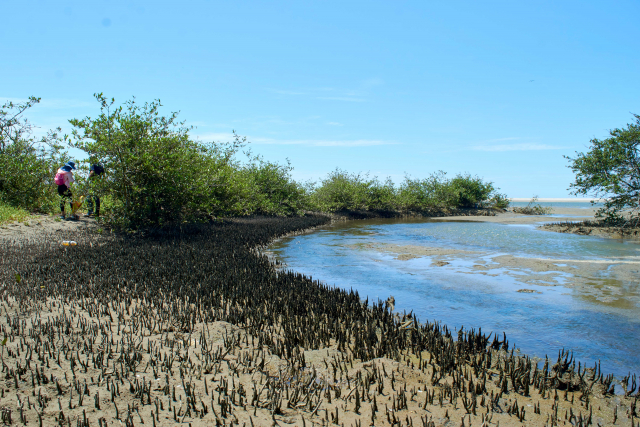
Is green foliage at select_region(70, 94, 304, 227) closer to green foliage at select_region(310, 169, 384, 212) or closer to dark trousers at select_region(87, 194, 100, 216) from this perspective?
dark trousers at select_region(87, 194, 100, 216)

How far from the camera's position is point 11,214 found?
1270cm

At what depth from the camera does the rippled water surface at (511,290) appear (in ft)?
16.9

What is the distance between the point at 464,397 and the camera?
340cm

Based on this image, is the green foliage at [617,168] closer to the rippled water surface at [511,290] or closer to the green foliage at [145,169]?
the rippled water surface at [511,290]

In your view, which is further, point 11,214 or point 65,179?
point 65,179

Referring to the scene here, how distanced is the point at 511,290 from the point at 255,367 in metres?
5.84

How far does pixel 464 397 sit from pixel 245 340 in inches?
96.0

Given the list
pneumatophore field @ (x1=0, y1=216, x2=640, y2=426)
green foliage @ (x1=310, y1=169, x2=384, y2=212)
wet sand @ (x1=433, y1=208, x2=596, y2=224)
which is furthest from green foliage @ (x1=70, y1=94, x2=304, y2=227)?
wet sand @ (x1=433, y1=208, x2=596, y2=224)

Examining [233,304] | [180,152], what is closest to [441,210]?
[180,152]

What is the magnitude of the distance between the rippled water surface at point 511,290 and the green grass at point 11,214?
8.22 meters

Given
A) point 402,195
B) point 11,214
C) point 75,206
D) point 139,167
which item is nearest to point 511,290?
point 139,167

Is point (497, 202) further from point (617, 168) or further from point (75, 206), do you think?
point (75, 206)

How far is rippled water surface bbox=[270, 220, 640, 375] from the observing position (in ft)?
16.9

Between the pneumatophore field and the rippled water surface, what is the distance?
0.74 m
